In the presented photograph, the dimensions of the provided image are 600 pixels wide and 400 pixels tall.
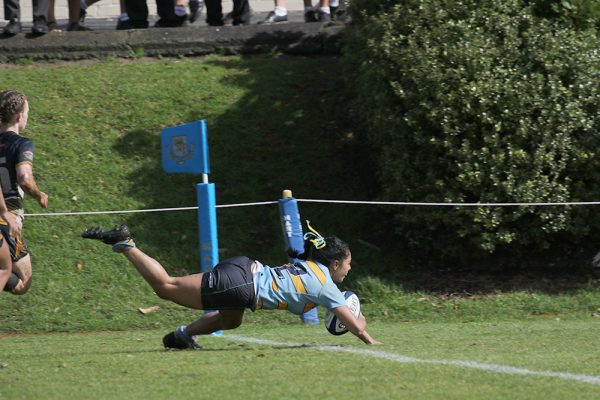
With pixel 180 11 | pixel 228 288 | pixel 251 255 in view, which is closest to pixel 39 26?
pixel 180 11

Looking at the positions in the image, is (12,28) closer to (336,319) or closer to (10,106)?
(10,106)

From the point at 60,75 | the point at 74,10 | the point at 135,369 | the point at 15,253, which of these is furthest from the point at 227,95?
the point at 135,369

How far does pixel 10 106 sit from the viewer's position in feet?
27.1

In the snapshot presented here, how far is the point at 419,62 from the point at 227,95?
4.56 metres

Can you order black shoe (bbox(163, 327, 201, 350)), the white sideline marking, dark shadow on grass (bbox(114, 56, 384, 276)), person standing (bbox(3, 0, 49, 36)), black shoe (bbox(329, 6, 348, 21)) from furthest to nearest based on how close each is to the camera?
1. black shoe (bbox(329, 6, 348, 21))
2. person standing (bbox(3, 0, 49, 36))
3. dark shadow on grass (bbox(114, 56, 384, 276))
4. black shoe (bbox(163, 327, 201, 350))
5. the white sideline marking

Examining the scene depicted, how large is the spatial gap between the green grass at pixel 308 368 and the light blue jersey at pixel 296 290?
0.36 meters

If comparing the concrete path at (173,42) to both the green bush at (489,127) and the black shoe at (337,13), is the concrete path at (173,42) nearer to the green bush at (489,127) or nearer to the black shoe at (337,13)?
the black shoe at (337,13)

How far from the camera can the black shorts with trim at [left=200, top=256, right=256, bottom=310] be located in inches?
295

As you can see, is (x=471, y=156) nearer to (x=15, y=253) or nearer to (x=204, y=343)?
(x=204, y=343)

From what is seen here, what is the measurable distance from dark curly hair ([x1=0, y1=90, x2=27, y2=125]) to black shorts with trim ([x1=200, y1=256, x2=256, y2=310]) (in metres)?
2.14

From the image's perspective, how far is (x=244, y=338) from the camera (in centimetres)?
953

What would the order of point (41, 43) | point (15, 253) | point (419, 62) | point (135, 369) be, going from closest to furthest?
point (135, 369), point (15, 253), point (419, 62), point (41, 43)

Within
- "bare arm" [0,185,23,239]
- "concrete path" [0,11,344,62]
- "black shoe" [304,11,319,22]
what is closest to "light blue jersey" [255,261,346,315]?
"bare arm" [0,185,23,239]

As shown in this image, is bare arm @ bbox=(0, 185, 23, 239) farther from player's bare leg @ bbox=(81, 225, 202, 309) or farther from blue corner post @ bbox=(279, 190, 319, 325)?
blue corner post @ bbox=(279, 190, 319, 325)
